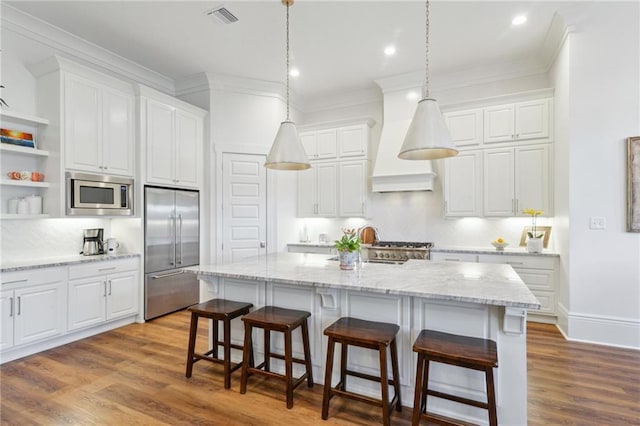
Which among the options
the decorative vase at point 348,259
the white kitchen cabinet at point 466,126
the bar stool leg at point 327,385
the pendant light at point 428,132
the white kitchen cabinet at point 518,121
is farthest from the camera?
the white kitchen cabinet at point 466,126

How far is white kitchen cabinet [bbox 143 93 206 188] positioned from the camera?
430 cm

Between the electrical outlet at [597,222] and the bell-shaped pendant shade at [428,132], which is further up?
the bell-shaped pendant shade at [428,132]

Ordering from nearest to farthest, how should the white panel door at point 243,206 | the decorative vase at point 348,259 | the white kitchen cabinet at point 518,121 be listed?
the decorative vase at point 348,259, the white kitchen cabinet at point 518,121, the white panel door at point 243,206

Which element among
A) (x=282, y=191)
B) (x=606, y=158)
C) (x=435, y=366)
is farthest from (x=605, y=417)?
(x=282, y=191)

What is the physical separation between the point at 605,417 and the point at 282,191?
4.51m

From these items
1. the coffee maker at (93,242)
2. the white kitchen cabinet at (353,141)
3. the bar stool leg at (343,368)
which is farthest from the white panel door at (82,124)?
the bar stool leg at (343,368)

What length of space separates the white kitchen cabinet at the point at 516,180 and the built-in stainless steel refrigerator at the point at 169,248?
164 inches

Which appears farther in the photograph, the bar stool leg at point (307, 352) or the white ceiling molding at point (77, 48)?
the white ceiling molding at point (77, 48)

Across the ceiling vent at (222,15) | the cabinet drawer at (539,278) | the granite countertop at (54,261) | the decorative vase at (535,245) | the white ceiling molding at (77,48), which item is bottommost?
the cabinet drawer at (539,278)

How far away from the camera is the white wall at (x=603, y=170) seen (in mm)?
3342

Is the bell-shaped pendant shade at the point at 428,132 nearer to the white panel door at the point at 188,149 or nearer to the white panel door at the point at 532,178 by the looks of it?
the white panel door at the point at 532,178

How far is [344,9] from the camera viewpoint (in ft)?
11.2

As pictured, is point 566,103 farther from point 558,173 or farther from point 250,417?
point 250,417

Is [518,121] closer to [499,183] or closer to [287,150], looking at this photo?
[499,183]
